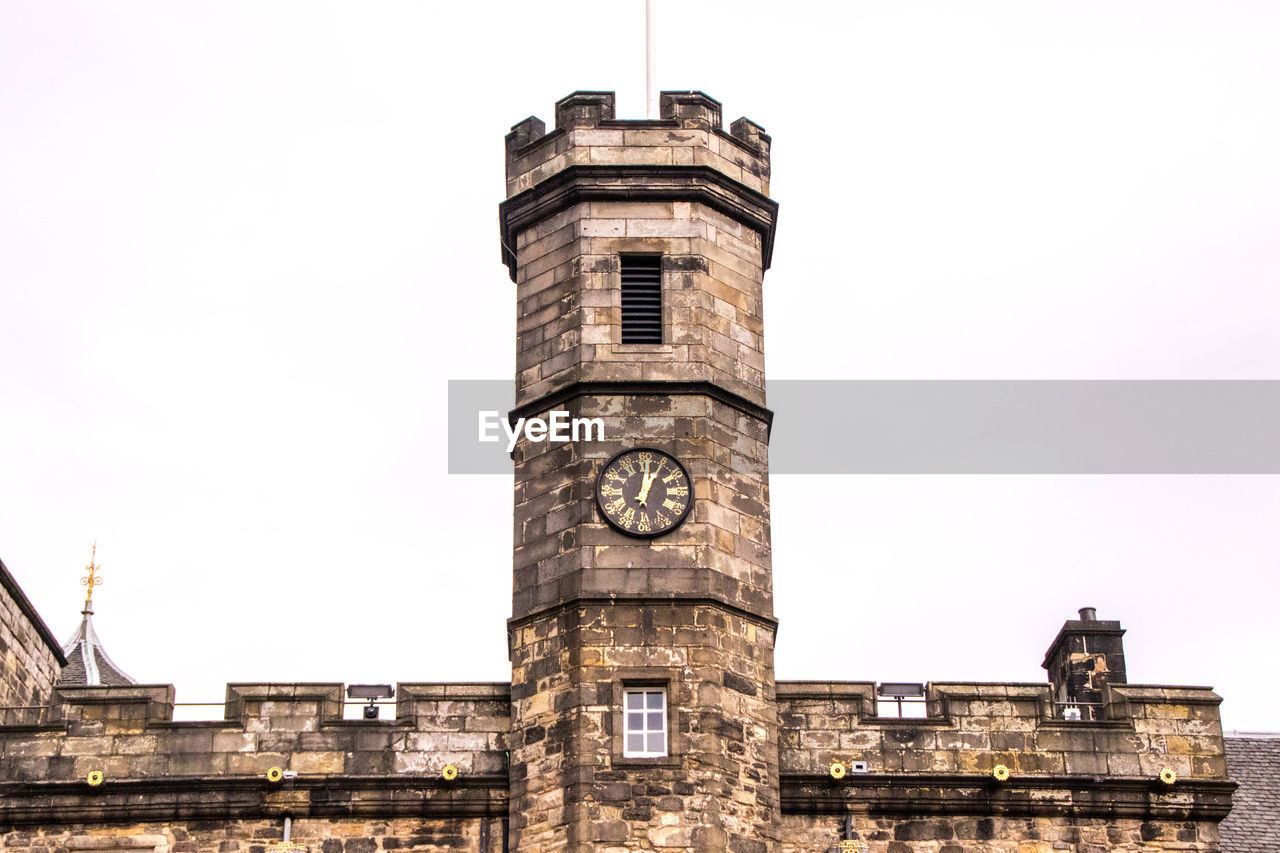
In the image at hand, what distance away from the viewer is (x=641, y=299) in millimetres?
33062

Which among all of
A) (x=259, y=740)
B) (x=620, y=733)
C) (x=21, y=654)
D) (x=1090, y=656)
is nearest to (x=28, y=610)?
(x=21, y=654)

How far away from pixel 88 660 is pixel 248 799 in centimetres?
1506

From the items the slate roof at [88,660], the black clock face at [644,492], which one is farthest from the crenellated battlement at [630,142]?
the slate roof at [88,660]

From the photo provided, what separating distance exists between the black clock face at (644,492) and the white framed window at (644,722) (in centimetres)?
214

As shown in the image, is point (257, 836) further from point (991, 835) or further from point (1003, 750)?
point (1003, 750)

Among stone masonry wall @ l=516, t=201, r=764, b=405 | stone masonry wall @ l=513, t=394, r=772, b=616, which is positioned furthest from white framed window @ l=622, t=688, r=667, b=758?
stone masonry wall @ l=516, t=201, r=764, b=405

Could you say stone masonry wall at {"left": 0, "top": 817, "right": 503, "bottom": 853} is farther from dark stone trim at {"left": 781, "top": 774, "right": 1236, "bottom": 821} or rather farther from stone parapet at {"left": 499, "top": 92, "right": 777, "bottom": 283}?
stone parapet at {"left": 499, "top": 92, "right": 777, "bottom": 283}

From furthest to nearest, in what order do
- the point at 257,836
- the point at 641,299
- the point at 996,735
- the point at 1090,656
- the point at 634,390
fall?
the point at 1090,656 < the point at 641,299 < the point at 634,390 < the point at 996,735 < the point at 257,836

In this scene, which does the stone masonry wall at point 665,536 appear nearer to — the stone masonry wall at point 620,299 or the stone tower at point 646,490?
the stone tower at point 646,490

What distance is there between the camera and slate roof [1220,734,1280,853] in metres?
32.6

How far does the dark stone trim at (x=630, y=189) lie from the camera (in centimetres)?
3353

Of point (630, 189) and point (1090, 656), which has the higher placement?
point (630, 189)

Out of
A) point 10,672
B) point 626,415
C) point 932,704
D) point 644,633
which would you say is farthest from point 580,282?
point 10,672

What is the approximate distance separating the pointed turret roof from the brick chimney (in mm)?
17996
